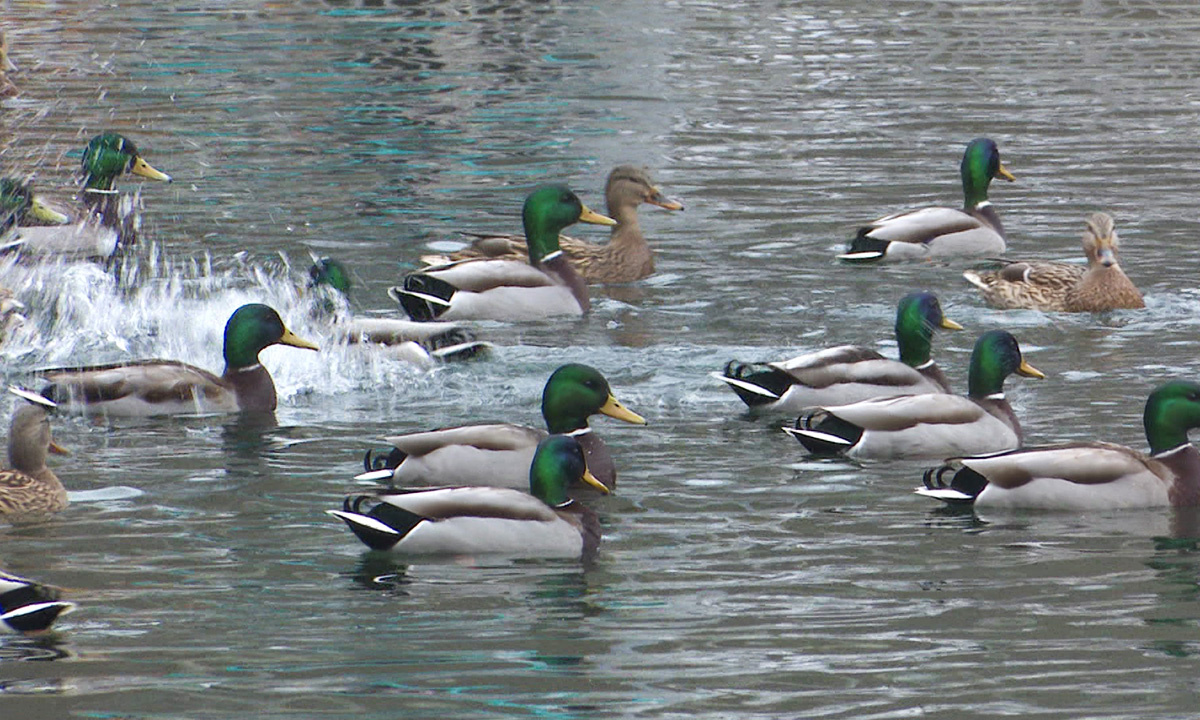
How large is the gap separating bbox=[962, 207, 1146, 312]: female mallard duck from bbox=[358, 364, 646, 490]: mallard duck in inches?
189

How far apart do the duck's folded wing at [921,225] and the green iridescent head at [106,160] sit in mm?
5214

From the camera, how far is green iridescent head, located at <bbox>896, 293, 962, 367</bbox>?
37.4 feet

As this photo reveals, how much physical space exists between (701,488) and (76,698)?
A: 3.50 metres

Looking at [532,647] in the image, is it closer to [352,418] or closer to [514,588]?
[514,588]

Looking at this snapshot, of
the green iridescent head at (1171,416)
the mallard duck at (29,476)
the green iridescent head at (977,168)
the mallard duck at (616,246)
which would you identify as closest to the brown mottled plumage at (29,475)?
the mallard duck at (29,476)

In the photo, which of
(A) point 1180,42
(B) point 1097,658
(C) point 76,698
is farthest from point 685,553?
(A) point 1180,42

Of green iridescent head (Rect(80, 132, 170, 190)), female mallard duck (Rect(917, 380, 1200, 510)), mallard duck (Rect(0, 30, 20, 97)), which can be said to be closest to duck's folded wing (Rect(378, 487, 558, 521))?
female mallard duck (Rect(917, 380, 1200, 510))

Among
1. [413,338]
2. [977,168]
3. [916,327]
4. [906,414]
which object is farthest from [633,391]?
[977,168]

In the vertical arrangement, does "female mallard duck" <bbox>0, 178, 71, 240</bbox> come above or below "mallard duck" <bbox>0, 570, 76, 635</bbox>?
above

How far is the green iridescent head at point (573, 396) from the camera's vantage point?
995 centimetres

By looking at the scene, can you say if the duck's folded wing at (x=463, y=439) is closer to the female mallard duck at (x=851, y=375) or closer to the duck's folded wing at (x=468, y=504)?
the duck's folded wing at (x=468, y=504)

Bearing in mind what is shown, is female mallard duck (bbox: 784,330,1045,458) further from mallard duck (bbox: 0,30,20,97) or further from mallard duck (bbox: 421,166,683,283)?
mallard duck (bbox: 0,30,20,97)

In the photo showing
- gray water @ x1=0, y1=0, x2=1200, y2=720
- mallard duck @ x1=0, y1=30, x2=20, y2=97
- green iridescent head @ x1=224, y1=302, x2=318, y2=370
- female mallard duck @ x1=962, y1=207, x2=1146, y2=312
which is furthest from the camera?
mallard duck @ x1=0, y1=30, x2=20, y2=97

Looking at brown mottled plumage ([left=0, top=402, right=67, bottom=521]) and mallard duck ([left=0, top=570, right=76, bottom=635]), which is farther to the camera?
brown mottled plumage ([left=0, top=402, right=67, bottom=521])
